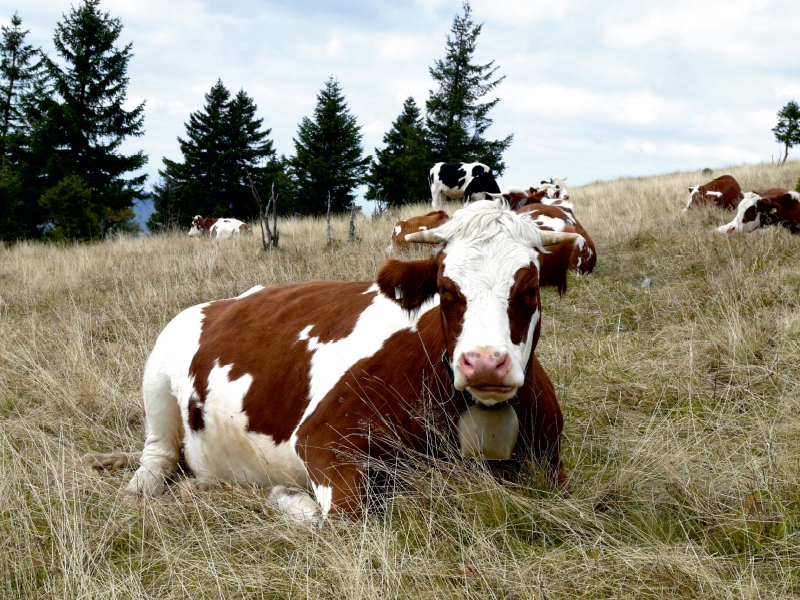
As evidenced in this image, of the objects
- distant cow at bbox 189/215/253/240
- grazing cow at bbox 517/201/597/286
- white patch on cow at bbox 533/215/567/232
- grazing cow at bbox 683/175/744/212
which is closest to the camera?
grazing cow at bbox 517/201/597/286

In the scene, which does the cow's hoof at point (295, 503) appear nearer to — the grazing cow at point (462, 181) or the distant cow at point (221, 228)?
the grazing cow at point (462, 181)

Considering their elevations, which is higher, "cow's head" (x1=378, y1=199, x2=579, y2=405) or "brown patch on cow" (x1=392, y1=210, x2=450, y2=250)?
"brown patch on cow" (x1=392, y1=210, x2=450, y2=250)

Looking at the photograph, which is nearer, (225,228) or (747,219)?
(747,219)

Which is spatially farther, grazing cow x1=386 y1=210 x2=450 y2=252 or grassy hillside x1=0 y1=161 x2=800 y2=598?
grazing cow x1=386 y1=210 x2=450 y2=252

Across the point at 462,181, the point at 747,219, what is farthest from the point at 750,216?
the point at 462,181

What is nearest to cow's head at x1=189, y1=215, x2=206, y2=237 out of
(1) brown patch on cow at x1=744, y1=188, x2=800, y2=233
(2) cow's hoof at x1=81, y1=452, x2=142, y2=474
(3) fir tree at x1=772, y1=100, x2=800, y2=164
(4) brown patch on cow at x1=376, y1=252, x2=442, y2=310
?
(1) brown patch on cow at x1=744, y1=188, x2=800, y2=233

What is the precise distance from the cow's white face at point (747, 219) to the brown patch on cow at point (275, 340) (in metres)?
9.32

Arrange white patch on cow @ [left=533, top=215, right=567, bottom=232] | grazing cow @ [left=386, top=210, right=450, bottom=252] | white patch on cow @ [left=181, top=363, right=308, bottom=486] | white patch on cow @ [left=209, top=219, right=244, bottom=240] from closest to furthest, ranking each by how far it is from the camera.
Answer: white patch on cow @ [left=181, top=363, right=308, bottom=486]
white patch on cow @ [left=533, top=215, right=567, bottom=232]
grazing cow @ [left=386, top=210, right=450, bottom=252]
white patch on cow @ [left=209, top=219, right=244, bottom=240]

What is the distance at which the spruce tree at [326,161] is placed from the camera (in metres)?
39.6

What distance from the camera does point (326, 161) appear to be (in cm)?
4019

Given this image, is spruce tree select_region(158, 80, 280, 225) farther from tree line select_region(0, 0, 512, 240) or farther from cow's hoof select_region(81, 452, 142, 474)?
cow's hoof select_region(81, 452, 142, 474)

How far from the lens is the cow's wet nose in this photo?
255 centimetres

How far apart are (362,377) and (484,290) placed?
39.1 inches

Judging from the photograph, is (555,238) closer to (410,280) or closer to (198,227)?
(410,280)
